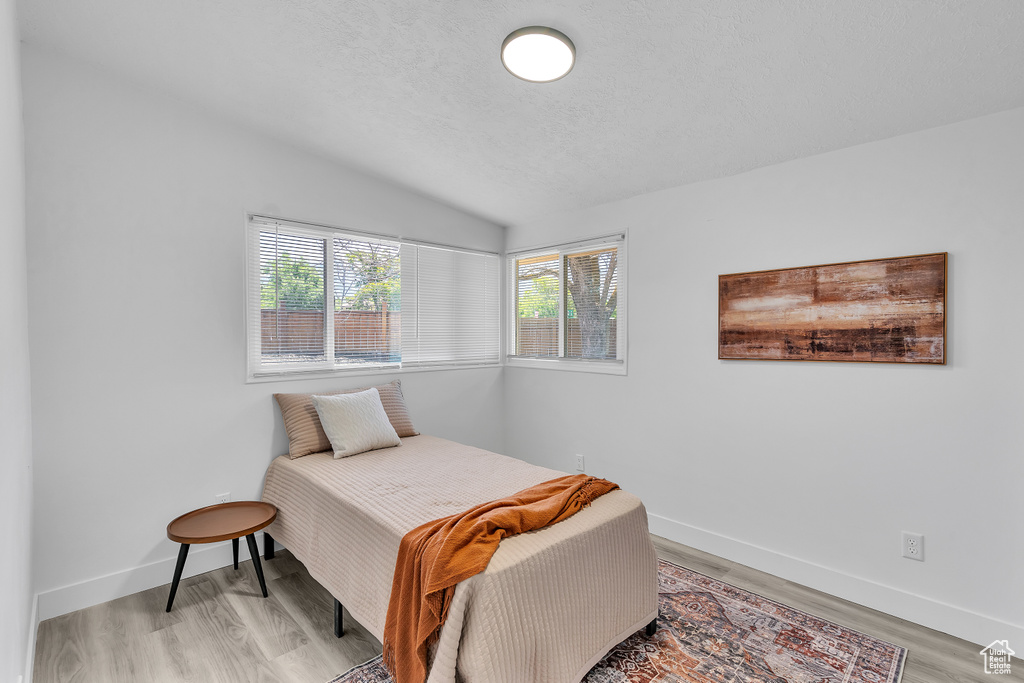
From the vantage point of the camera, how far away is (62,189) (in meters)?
2.35

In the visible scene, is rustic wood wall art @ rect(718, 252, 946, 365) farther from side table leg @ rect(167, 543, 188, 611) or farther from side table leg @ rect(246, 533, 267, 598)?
side table leg @ rect(167, 543, 188, 611)

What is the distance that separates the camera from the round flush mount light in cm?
190

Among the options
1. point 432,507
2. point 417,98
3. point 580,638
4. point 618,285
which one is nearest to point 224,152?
point 417,98

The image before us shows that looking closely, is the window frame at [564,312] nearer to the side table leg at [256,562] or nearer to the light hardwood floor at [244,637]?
the light hardwood floor at [244,637]

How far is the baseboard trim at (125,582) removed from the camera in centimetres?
234

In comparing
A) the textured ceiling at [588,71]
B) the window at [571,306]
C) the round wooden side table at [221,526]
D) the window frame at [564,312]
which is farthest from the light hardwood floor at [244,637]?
the textured ceiling at [588,71]

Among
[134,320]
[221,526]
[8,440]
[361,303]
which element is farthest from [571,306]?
[8,440]

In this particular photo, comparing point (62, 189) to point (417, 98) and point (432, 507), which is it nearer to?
point (417, 98)

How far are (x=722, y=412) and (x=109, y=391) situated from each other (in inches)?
132

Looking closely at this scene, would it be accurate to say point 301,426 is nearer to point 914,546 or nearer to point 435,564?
point 435,564

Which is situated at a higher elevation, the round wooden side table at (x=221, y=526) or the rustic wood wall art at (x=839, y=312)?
the rustic wood wall art at (x=839, y=312)

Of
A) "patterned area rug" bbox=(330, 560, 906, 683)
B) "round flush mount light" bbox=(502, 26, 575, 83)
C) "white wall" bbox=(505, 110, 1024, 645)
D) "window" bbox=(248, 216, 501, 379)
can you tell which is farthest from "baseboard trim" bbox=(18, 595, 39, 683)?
"white wall" bbox=(505, 110, 1024, 645)

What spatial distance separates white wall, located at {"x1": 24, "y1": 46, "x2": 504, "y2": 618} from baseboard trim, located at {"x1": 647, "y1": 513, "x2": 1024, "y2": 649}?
2.70 meters

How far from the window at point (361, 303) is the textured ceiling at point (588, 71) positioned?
0.72 metres
